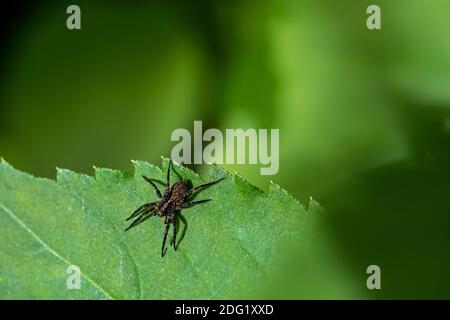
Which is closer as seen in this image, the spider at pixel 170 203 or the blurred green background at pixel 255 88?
the spider at pixel 170 203

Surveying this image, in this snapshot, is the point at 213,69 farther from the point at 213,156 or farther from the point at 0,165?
the point at 0,165

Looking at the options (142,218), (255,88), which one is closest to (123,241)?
(142,218)

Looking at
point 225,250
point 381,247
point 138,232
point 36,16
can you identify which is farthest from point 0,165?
point 381,247

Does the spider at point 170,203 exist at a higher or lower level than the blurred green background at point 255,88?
lower

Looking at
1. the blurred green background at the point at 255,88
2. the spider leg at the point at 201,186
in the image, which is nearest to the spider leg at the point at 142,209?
the spider leg at the point at 201,186

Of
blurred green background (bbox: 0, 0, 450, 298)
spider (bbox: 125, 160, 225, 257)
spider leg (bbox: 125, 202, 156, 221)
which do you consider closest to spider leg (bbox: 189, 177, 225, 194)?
spider (bbox: 125, 160, 225, 257)

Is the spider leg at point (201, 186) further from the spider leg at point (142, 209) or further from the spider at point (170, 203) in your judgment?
the spider leg at point (142, 209)

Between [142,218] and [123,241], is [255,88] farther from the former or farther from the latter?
[123,241]

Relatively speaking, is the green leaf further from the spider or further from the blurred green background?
the blurred green background
